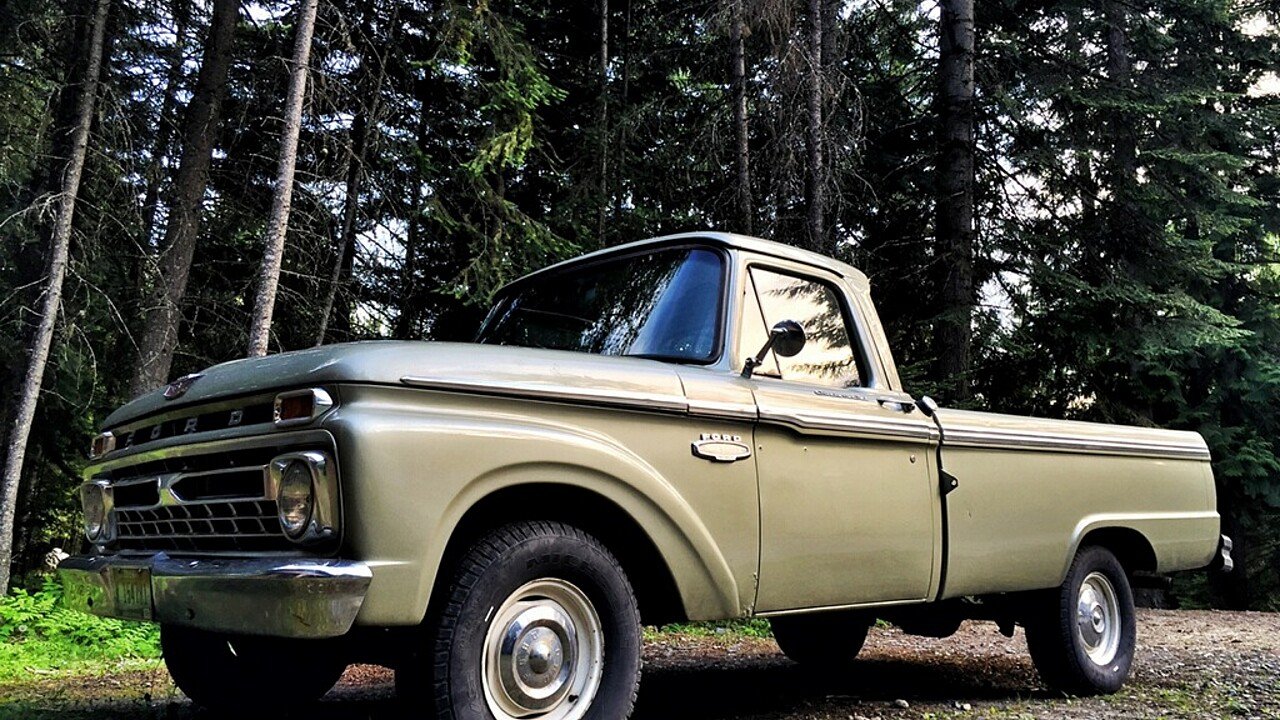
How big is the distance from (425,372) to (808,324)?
88.5 inches

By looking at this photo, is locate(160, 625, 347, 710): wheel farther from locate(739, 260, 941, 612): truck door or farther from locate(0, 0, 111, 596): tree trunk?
locate(0, 0, 111, 596): tree trunk

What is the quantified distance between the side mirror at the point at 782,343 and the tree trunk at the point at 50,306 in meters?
8.52

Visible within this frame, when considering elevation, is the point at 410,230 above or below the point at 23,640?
above

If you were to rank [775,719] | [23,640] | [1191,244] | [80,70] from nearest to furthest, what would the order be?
[775,719] → [23,640] → [80,70] → [1191,244]

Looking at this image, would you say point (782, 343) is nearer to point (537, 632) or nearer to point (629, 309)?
point (629, 309)

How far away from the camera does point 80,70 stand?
1077 centimetres

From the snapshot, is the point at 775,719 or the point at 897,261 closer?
the point at 775,719

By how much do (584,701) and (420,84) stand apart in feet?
43.8

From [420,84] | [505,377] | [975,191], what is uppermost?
[420,84]

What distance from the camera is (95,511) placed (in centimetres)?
391

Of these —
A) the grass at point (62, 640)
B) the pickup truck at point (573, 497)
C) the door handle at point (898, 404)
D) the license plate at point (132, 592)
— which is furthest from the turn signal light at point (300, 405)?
the grass at point (62, 640)

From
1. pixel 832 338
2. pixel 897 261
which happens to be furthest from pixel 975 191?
pixel 832 338

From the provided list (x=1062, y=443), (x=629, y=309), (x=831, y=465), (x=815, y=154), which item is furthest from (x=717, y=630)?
(x=629, y=309)

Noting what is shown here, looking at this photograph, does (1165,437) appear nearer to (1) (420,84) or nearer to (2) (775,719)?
(2) (775,719)
